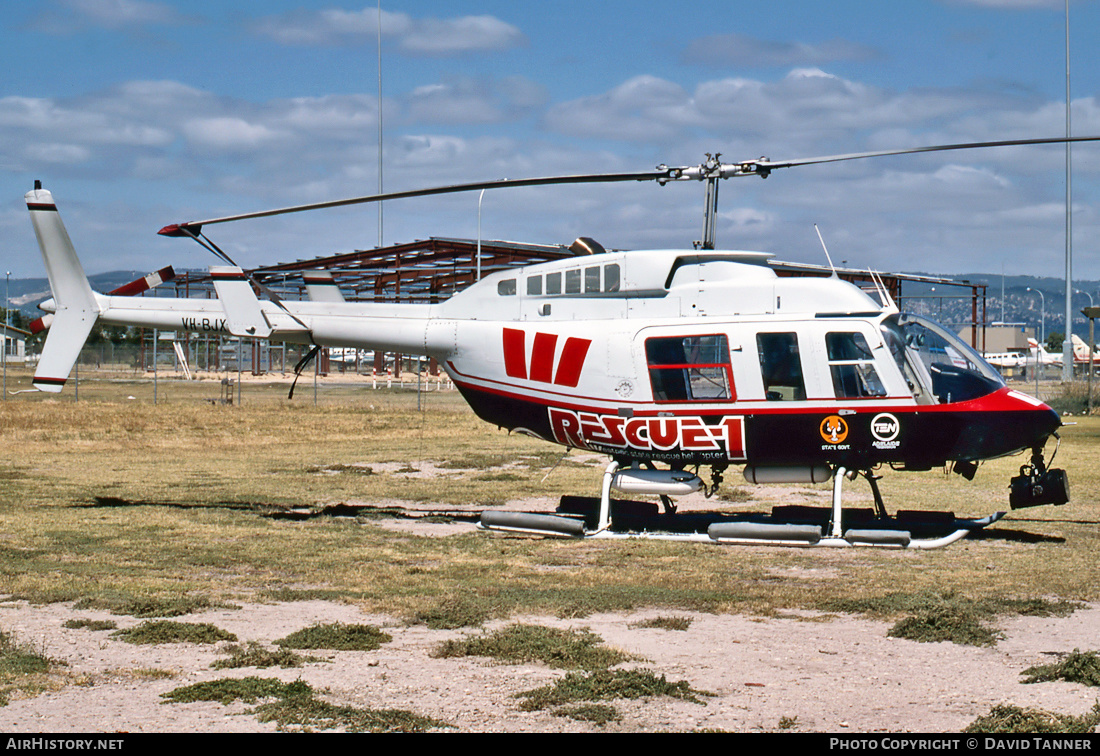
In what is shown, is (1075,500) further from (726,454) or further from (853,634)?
(853,634)

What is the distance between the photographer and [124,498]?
1709 cm

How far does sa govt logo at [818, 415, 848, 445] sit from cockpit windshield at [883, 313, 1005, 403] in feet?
3.79

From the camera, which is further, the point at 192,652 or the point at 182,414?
the point at 182,414

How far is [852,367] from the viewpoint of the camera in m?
13.0

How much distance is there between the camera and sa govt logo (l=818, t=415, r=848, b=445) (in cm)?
1311

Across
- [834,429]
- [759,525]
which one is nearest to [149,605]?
[759,525]

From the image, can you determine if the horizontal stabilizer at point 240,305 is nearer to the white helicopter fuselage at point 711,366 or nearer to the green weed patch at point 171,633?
the white helicopter fuselage at point 711,366

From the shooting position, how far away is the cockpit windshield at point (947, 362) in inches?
510

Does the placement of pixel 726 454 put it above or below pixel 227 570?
above

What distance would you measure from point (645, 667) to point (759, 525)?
18.9 feet

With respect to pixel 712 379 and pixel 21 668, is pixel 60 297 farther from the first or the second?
pixel 21 668

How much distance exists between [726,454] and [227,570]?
6180 mm

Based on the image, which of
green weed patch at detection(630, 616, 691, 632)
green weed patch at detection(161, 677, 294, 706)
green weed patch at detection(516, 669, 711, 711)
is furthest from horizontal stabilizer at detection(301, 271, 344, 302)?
green weed patch at detection(516, 669, 711, 711)
